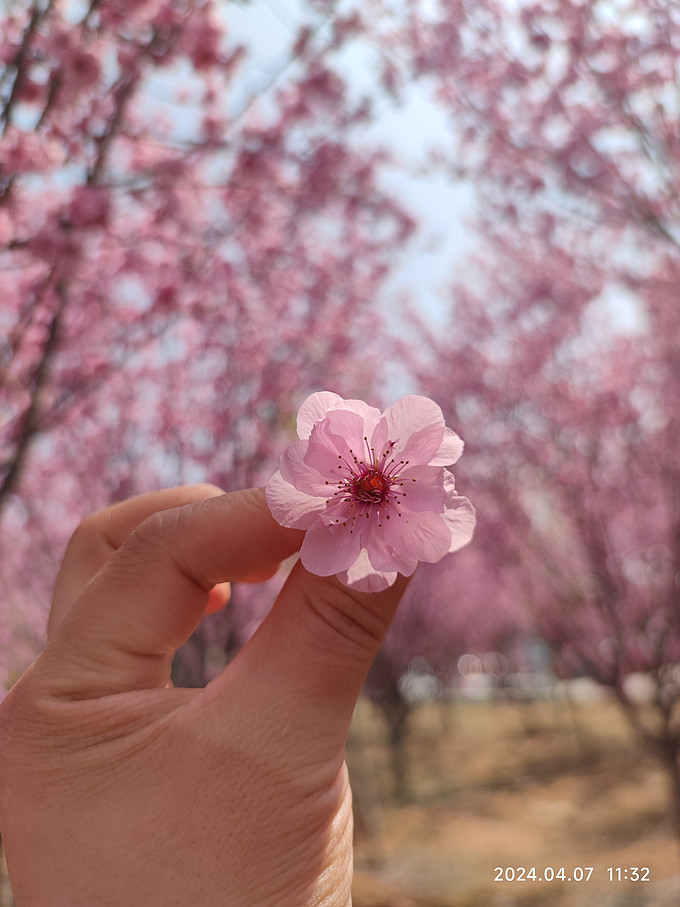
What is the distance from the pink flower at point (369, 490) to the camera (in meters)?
1.07

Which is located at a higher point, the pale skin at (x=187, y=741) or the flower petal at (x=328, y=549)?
the flower petal at (x=328, y=549)

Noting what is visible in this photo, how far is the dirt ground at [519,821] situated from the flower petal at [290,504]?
5.84m

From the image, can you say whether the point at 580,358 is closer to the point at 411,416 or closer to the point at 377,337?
the point at 377,337

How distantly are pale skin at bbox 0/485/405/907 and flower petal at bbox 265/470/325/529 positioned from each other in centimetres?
7

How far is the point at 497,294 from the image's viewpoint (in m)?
9.55

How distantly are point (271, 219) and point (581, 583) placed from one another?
4.75m

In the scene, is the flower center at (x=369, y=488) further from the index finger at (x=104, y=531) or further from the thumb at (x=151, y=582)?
the index finger at (x=104, y=531)

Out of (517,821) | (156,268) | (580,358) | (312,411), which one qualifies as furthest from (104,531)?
(517,821)

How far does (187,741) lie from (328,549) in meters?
0.40

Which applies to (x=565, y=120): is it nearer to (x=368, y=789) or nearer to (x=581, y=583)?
(x=581, y=583)

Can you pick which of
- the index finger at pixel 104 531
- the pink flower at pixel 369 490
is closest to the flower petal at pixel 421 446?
the pink flower at pixel 369 490

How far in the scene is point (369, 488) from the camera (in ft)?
3.61

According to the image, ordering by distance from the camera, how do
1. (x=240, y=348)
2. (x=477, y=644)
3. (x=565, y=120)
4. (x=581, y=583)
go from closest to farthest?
(x=565, y=120) < (x=240, y=348) < (x=581, y=583) < (x=477, y=644)

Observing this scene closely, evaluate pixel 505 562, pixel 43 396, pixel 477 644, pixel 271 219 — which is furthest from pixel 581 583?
pixel 477 644
